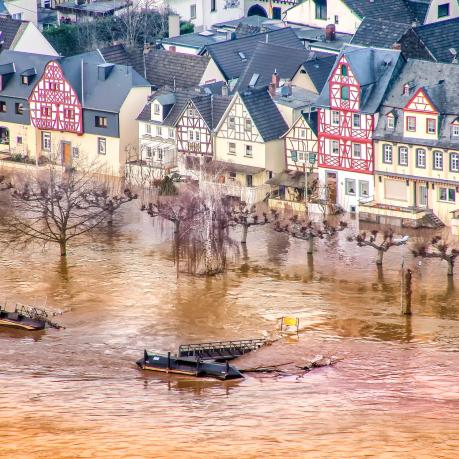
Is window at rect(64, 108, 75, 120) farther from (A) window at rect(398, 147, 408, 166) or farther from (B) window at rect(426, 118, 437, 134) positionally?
(B) window at rect(426, 118, 437, 134)

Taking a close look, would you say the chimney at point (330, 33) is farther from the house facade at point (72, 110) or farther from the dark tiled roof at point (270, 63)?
the house facade at point (72, 110)

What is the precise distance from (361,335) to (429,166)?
22.9 m

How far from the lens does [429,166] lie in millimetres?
129875

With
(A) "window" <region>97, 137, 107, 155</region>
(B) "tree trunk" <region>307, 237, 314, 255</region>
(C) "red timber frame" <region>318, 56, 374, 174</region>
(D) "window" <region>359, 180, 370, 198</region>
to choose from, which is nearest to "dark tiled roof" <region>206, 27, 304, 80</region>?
(A) "window" <region>97, 137, 107, 155</region>

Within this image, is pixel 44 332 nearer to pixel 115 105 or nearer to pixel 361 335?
pixel 361 335

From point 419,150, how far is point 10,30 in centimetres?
4417

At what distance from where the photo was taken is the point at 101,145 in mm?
145875

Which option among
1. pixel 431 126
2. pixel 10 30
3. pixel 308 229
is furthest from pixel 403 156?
pixel 10 30

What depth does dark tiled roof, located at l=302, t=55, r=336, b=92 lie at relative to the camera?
142 meters

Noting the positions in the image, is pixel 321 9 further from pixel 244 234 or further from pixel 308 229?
pixel 308 229

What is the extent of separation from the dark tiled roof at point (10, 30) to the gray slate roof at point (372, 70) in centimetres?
3629

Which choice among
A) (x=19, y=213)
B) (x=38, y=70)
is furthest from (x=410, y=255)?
(x=38, y=70)

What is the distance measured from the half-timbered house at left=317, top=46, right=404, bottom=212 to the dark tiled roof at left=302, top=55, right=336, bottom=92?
25.1 ft

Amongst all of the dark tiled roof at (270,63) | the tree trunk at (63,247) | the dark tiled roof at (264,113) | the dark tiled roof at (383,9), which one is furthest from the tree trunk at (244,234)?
the dark tiled roof at (383,9)
